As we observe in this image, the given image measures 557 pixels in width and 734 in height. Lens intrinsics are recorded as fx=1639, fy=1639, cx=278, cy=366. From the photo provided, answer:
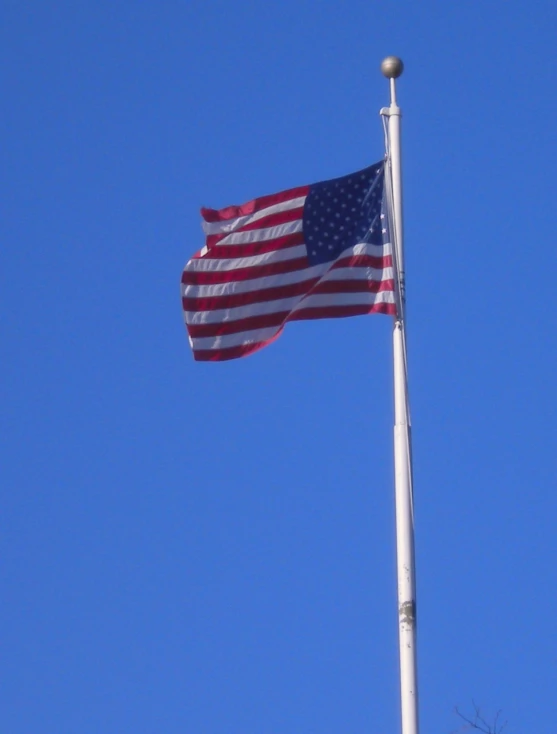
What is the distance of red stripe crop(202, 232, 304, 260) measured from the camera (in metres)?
18.7

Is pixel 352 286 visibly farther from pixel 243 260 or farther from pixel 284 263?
pixel 243 260

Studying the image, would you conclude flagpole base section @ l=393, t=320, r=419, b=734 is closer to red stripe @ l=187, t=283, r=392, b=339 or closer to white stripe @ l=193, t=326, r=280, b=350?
red stripe @ l=187, t=283, r=392, b=339

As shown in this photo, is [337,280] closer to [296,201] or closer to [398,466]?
[296,201]

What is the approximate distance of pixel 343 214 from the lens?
18.6 metres

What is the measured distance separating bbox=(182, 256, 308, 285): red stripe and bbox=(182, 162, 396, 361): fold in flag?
0.01 m

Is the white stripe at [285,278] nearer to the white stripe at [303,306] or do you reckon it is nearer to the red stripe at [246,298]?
the red stripe at [246,298]

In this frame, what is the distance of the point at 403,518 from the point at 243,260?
14.0 feet

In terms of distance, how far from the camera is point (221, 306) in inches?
736

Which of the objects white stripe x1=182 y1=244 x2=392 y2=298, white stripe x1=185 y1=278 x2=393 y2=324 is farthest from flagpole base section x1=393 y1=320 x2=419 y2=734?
white stripe x1=182 y1=244 x2=392 y2=298

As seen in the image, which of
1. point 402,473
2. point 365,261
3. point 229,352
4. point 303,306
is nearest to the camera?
point 402,473

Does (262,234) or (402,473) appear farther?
(262,234)

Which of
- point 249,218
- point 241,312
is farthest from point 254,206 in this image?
point 241,312

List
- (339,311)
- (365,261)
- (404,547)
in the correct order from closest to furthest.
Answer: (404,547), (339,311), (365,261)

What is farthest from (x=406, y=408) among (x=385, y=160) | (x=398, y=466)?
(x=385, y=160)
